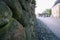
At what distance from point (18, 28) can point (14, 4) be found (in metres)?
0.40

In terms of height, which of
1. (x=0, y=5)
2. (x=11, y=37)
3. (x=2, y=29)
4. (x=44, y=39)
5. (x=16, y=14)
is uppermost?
(x=0, y=5)

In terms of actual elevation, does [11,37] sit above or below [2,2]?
below

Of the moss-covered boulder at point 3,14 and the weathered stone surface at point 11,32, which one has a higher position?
the moss-covered boulder at point 3,14

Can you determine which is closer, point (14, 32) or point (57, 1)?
point (14, 32)

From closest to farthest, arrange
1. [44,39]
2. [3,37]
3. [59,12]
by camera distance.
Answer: [3,37] → [44,39] → [59,12]

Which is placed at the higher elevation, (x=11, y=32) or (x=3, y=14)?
(x=3, y=14)

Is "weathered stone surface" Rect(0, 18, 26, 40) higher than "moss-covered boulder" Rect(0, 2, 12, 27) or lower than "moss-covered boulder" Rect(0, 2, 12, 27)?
lower

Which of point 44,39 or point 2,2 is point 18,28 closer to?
point 2,2

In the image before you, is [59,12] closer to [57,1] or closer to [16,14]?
[57,1]

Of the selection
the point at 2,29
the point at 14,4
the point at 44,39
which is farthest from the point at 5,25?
the point at 44,39

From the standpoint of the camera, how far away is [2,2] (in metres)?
1.82

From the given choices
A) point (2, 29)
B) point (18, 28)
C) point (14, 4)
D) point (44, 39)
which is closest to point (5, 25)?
point (2, 29)

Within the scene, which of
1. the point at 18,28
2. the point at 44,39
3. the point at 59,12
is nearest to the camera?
the point at 18,28

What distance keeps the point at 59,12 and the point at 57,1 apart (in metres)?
2.03
